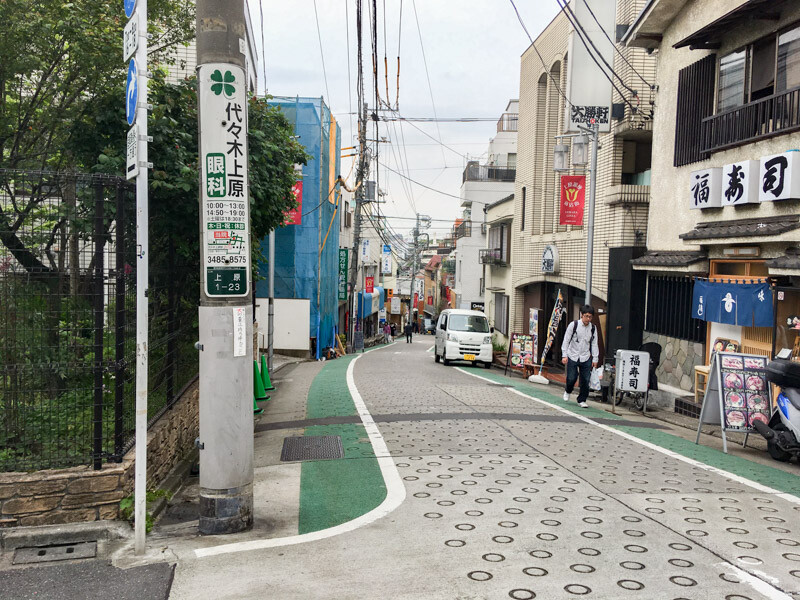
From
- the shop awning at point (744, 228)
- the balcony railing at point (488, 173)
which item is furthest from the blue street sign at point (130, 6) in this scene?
the balcony railing at point (488, 173)

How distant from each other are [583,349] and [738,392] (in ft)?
12.7

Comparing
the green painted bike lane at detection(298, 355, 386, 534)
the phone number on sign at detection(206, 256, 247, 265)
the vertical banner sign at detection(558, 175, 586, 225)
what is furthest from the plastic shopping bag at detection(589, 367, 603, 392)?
the phone number on sign at detection(206, 256, 247, 265)

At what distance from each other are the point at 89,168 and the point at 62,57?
149cm

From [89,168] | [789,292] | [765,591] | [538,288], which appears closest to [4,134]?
[89,168]

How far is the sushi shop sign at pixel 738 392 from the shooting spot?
356 inches

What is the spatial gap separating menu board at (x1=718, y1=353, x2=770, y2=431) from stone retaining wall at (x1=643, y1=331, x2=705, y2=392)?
446 cm

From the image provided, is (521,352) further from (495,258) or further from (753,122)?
(495,258)

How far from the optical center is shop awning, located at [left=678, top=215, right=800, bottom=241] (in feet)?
34.3

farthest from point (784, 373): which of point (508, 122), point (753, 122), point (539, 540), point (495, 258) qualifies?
point (508, 122)

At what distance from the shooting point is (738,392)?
9.16m

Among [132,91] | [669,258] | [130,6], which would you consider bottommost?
[669,258]

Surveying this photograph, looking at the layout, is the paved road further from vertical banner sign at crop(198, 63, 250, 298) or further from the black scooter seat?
vertical banner sign at crop(198, 63, 250, 298)

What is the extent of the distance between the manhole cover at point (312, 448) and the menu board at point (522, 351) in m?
12.9

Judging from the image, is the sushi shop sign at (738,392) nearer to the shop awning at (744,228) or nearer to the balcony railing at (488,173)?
the shop awning at (744,228)
